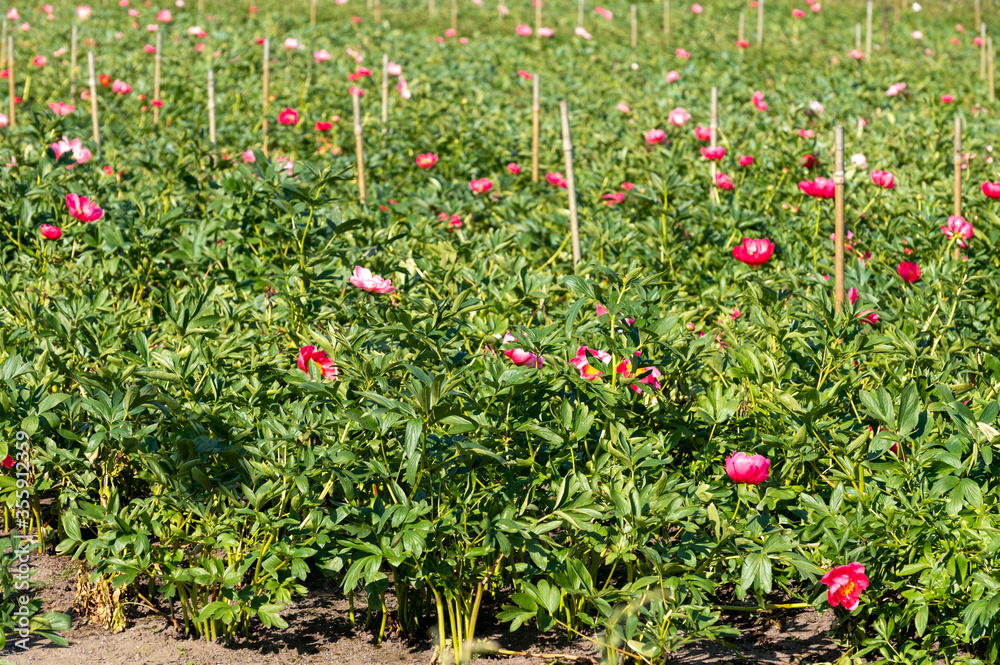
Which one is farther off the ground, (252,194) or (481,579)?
(252,194)

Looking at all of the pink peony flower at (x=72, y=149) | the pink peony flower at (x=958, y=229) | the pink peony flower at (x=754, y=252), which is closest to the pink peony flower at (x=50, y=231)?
the pink peony flower at (x=72, y=149)

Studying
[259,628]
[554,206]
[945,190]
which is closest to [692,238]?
[554,206]

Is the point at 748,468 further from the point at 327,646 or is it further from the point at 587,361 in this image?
the point at 327,646

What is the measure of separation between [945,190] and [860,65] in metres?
6.48

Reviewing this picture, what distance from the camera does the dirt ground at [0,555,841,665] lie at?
2.02m

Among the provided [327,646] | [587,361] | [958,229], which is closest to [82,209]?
[327,646]

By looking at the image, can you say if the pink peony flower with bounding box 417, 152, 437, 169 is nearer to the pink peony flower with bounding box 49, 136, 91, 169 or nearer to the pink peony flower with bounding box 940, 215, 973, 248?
the pink peony flower with bounding box 49, 136, 91, 169

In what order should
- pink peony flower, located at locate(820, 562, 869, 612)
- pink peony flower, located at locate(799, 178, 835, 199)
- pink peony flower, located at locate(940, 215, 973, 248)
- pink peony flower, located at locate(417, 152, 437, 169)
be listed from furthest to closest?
1. pink peony flower, located at locate(417, 152, 437, 169)
2. pink peony flower, located at locate(799, 178, 835, 199)
3. pink peony flower, located at locate(940, 215, 973, 248)
4. pink peony flower, located at locate(820, 562, 869, 612)

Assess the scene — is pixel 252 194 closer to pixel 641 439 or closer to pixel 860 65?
pixel 641 439

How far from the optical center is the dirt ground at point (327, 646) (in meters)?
2.02

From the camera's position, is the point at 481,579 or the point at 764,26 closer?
the point at 481,579

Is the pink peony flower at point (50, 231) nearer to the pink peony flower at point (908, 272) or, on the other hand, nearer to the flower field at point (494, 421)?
the flower field at point (494, 421)

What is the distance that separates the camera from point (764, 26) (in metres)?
13.5

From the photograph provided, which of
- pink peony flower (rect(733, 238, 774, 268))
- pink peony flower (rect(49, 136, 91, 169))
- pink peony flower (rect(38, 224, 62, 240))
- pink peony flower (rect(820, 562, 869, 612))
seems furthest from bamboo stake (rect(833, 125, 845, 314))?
pink peony flower (rect(49, 136, 91, 169))
